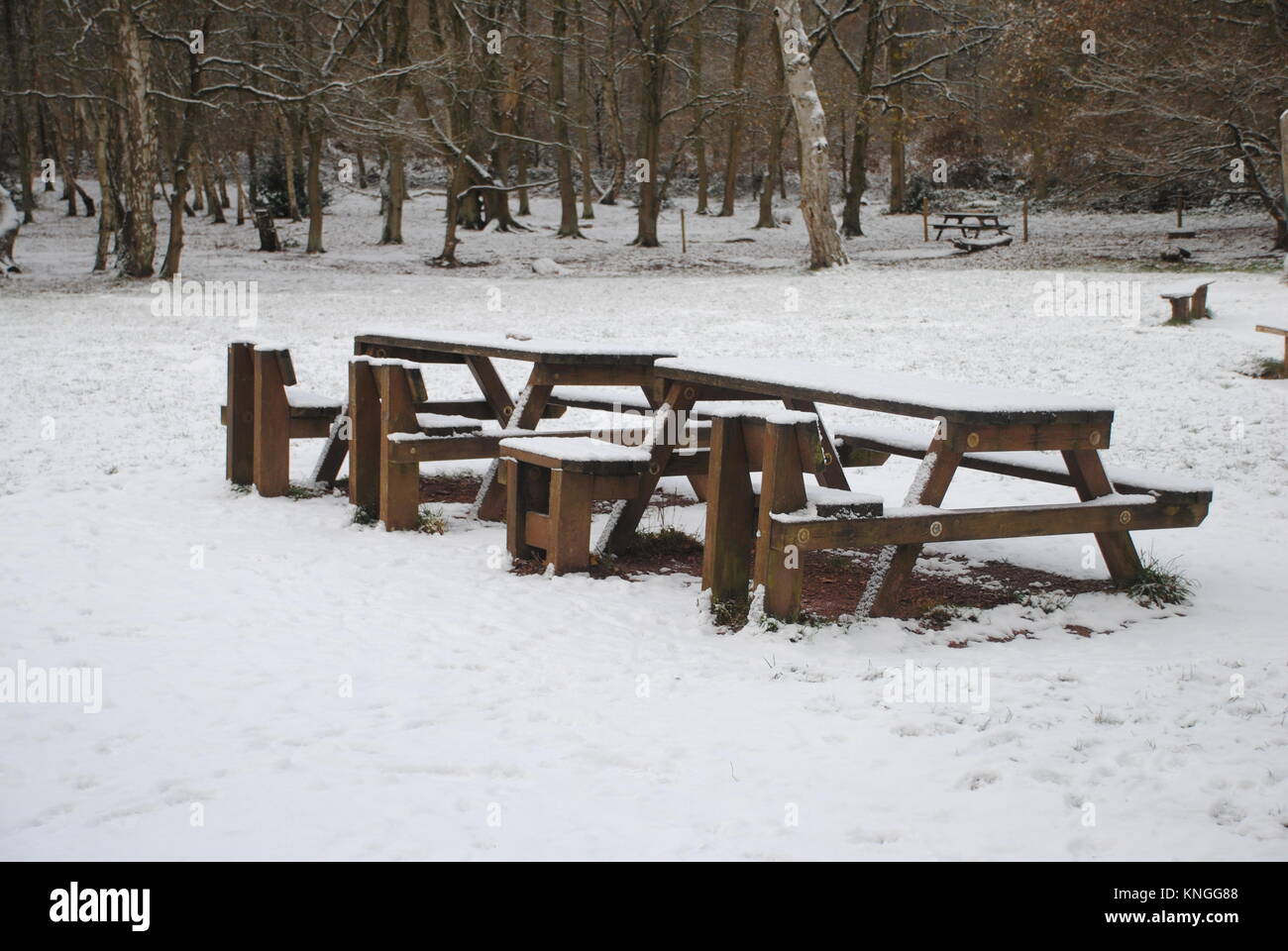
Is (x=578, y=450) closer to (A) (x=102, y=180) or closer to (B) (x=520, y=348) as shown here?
(B) (x=520, y=348)

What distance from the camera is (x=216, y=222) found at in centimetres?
4141

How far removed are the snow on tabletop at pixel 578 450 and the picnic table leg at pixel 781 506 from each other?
993mm

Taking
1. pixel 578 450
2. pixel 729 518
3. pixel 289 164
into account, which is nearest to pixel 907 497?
pixel 729 518

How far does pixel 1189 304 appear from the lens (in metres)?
15.1

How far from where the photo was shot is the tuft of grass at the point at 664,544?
6547mm

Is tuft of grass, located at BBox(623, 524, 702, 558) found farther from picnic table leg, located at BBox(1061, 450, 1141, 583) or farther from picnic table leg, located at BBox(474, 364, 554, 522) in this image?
picnic table leg, located at BBox(1061, 450, 1141, 583)

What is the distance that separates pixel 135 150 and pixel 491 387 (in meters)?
16.7

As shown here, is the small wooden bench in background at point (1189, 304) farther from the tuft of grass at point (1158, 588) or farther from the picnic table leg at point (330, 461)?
the picnic table leg at point (330, 461)

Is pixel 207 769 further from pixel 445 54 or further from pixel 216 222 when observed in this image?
pixel 216 222

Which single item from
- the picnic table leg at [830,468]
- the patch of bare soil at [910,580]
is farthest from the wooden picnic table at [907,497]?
the picnic table leg at [830,468]

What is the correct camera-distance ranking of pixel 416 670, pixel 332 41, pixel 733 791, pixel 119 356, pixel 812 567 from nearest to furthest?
pixel 733 791 < pixel 416 670 < pixel 812 567 < pixel 119 356 < pixel 332 41

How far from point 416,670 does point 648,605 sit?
124 cm
